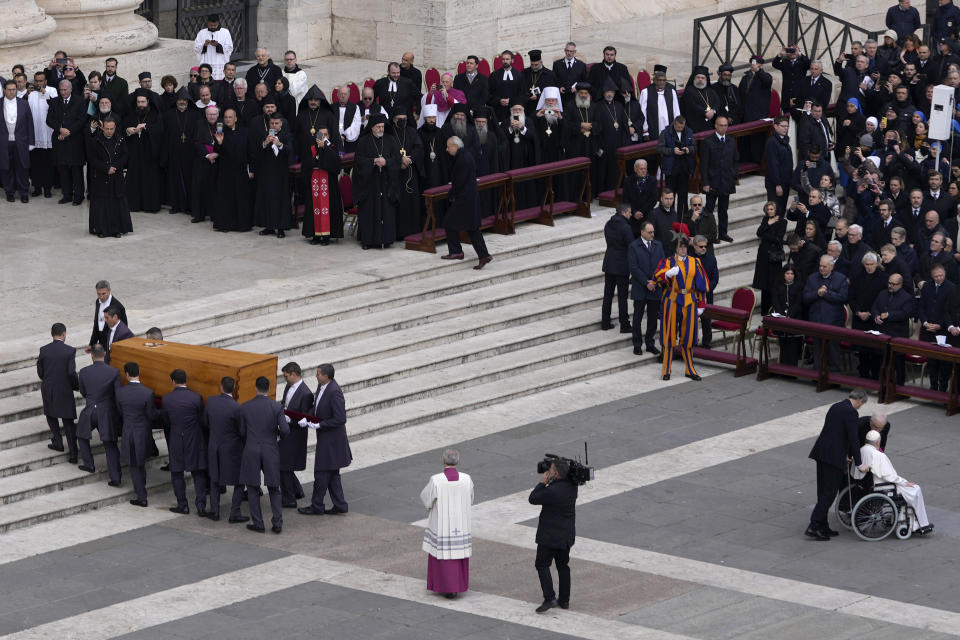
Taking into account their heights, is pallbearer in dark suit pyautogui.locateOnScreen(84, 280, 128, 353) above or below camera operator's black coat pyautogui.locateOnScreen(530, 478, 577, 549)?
above

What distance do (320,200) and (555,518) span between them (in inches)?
384

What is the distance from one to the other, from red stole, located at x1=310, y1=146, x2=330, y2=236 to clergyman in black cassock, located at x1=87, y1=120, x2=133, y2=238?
7.30ft

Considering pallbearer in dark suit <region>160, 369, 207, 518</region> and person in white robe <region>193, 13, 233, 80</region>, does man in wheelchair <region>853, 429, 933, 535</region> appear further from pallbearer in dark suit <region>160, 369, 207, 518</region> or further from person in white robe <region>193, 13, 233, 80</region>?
person in white robe <region>193, 13, 233, 80</region>

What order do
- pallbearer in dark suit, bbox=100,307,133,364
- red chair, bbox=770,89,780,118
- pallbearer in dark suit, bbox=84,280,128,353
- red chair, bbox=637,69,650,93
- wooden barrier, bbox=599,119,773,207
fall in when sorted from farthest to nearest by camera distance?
red chair, bbox=770,89,780,118 < red chair, bbox=637,69,650,93 < wooden barrier, bbox=599,119,773,207 < pallbearer in dark suit, bbox=84,280,128,353 < pallbearer in dark suit, bbox=100,307,133,364

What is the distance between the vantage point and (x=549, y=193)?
25156mm

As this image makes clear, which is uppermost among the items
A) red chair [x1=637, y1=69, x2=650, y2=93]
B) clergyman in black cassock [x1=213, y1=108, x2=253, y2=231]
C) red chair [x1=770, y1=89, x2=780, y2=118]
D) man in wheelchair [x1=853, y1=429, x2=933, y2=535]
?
red chair [x1=637, y1=69, x2=650, y2=93]

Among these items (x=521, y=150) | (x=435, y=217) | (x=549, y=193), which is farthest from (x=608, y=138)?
(x=435, y=217)

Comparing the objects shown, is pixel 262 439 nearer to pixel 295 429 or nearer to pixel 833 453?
pixel 295 429

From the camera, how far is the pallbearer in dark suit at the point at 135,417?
17.4 metres

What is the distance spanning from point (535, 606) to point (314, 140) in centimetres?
1036

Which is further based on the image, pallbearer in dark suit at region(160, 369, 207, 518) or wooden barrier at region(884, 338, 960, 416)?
wooden barrier at region(884, 338, 960, 416)

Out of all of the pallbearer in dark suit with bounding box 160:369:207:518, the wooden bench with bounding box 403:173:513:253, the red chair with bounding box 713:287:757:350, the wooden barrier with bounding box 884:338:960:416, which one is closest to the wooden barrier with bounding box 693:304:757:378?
the red chair with bounding box 713:287:757:350

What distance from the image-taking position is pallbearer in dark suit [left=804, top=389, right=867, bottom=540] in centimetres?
1689

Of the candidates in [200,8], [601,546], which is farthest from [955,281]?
[200,8]
